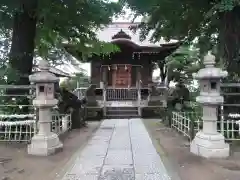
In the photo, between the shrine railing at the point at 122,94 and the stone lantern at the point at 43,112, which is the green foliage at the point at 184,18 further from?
the shrine railing at the point at 122,94

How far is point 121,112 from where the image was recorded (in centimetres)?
1336

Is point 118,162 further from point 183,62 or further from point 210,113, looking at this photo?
point 183,62

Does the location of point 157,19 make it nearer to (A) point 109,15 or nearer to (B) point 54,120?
→ (A) point 109,15

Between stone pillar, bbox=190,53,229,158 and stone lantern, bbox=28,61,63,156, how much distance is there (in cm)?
313

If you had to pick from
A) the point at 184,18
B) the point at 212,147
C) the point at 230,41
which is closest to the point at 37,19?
the point at 184,18

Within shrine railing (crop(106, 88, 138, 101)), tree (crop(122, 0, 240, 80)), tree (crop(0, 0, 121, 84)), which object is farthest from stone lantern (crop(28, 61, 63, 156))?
shrine railing (crop(106, 88, 138, 101))

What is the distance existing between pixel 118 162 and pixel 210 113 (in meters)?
2.16

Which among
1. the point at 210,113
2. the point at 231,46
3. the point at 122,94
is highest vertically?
the point at 231,46

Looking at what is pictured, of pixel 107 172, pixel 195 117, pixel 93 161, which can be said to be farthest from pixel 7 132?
pixel 195 117

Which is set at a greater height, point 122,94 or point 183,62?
point 183,62

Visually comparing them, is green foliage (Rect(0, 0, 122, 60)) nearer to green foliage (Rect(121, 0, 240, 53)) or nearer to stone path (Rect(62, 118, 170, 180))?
green foliage (Rect(121, 0, 240, 53))

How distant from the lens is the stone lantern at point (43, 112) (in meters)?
5.34

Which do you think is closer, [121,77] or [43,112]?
[43,112]

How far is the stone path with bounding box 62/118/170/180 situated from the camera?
4.04 meters
